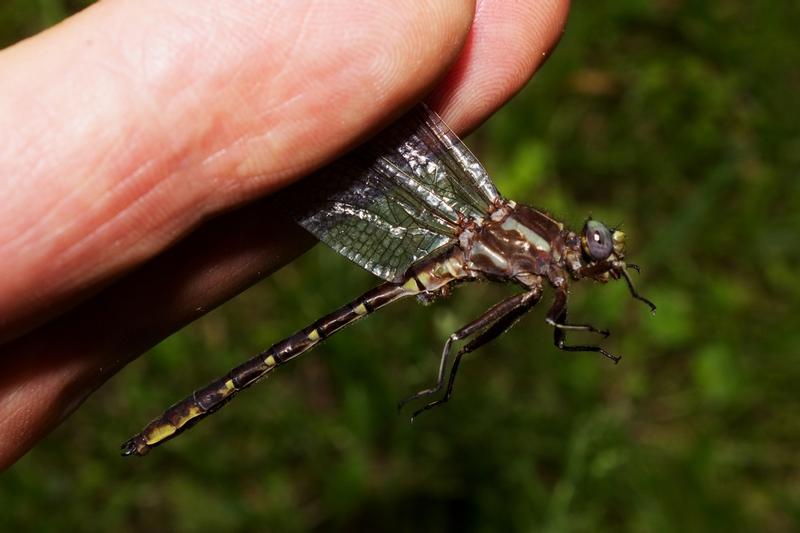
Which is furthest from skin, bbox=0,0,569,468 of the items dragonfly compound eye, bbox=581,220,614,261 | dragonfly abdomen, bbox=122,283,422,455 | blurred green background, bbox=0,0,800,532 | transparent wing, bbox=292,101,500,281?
blurred green background, bbox=0,0,800,532

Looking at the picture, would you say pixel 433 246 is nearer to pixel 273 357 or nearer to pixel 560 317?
pixel 560 317

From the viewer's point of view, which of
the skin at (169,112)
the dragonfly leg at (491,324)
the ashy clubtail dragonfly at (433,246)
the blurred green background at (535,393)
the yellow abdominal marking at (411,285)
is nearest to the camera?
the skin at (169,112)

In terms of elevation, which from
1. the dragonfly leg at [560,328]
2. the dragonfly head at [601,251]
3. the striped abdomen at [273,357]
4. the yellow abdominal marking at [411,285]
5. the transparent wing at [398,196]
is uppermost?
the transparent wing at [398,196]

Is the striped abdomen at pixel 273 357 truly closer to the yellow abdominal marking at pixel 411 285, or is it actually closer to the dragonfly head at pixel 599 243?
the yellow abdominal marking at pixel 411 285

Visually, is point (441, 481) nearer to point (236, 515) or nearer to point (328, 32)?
point (236, 515)

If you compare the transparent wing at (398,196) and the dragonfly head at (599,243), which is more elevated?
the transparent wing at (398,196)

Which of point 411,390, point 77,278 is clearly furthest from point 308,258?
point 77,278

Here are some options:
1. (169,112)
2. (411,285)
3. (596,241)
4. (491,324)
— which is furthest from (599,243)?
(169,112)

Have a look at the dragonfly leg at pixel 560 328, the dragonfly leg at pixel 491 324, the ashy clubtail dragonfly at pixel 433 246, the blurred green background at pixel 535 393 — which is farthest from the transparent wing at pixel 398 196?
the blurred green background at pixel 535 393

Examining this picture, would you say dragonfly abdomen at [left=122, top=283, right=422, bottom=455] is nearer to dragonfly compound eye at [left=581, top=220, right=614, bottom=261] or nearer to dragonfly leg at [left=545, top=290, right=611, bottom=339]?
dragonfly leg at [left=545, top=290, right=611, bottom=339]
